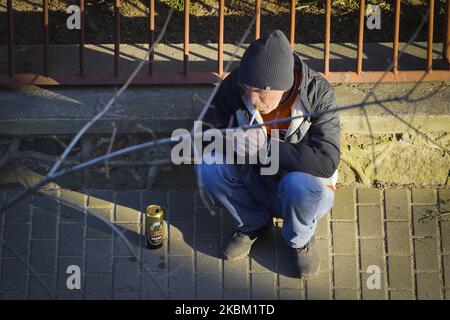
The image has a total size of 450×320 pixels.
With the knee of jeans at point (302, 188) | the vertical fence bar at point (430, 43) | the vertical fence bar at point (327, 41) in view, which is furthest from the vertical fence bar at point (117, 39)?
the vertical fence bar at point (430, 43)

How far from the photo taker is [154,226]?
5.84 meters

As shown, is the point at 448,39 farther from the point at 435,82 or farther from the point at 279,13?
the point at 279,13

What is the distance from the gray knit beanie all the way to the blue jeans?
0.62 metres

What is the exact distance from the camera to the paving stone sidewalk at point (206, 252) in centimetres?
580

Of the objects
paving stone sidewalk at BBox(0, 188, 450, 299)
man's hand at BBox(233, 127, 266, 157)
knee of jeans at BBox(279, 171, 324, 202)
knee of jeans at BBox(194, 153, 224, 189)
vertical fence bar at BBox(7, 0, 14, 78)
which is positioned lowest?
paving stone sidewalk at BBox(0, 188, 450, 299)

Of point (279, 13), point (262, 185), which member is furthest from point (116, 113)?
point (279, 13)

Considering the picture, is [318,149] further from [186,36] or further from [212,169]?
[186,36]

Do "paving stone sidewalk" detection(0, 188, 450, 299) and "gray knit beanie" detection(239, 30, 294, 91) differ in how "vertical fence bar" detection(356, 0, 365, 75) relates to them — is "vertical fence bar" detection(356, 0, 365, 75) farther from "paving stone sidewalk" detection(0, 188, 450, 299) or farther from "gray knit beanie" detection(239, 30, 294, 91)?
"gray knit beanie" detection(239, 30, 294, 91)

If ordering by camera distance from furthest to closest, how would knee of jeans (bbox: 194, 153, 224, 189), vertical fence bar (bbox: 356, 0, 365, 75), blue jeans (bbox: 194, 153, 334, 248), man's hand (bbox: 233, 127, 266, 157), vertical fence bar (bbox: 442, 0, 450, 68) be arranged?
vertical fence bar (bbox: 442, 0, 450, 68) → vertical fence bar (bbox: 356, 0, 365, 75) → knee of jeans (bbox: 194, 153, 224, 189) → blue jeans (bbox: 194, 153, 334, 248) → man's hand (bbox: 233, 127, 266, 157)

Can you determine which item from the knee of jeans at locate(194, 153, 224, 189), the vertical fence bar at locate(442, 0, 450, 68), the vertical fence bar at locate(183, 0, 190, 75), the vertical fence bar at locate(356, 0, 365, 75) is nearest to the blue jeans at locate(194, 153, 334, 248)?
the knee of jeans at locate(194, 153, 224, 189)

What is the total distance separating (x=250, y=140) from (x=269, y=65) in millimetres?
484

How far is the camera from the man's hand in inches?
212

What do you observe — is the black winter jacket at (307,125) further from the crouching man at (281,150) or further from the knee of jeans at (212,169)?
the knee of jeans at (212,169)

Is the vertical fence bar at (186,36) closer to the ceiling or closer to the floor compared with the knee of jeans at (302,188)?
closer to the ceiling
